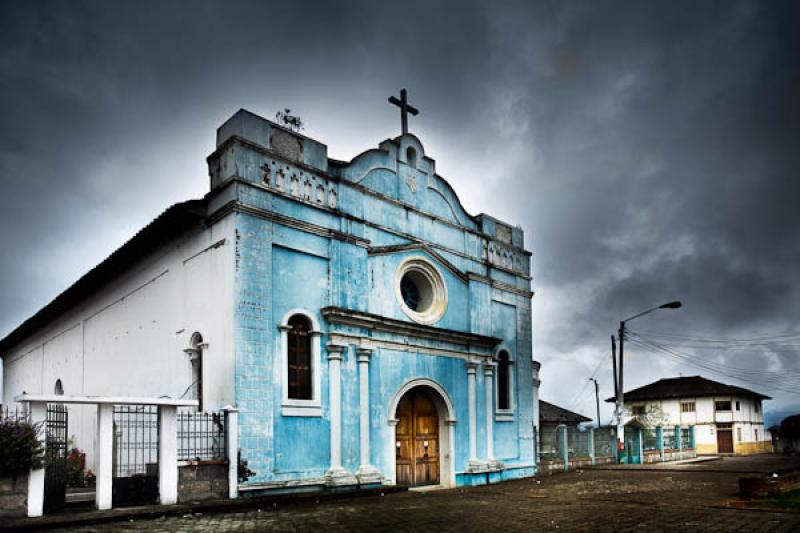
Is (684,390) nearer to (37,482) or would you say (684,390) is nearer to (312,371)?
(312,371)

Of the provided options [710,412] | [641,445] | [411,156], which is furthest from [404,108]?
[710,412]

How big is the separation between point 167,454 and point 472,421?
9.14 meters

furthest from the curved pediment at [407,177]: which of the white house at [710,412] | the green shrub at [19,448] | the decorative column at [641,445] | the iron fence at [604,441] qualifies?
the white house at [710,412]

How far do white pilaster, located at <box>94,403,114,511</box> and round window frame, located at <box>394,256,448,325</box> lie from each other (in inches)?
309

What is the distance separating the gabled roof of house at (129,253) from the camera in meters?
15.2

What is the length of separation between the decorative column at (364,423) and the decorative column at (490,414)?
4594 millimetres

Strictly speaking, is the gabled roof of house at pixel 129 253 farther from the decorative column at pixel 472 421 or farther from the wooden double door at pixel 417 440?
the decorative column at pixel 472 421

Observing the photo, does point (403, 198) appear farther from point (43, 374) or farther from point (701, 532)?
point (43, 374)

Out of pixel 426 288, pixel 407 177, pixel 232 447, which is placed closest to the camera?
pixel 232 447

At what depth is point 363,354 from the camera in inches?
645

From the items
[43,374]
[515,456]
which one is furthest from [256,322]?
[43,374]

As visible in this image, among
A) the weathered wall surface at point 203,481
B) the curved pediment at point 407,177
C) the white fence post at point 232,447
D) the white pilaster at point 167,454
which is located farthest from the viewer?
the curved pediment at point 407,177

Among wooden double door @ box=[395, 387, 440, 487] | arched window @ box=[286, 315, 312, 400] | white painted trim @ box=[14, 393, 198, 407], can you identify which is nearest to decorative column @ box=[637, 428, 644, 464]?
wooden double door @ box=[395, 387, 440, 487]

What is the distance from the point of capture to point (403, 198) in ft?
61.6
